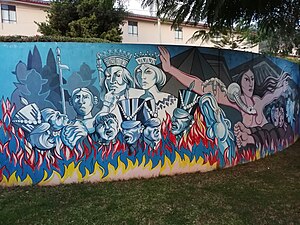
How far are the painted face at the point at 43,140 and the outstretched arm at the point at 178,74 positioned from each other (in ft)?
6.47

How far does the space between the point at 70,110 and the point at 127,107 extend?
0.82 metres

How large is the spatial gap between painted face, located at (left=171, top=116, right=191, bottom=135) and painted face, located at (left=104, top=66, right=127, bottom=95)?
970mm

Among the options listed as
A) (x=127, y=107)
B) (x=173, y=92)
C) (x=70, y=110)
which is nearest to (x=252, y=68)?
(x=173, y=92)

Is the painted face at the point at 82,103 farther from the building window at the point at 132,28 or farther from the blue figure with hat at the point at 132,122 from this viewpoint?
the building window at the point at 132,28

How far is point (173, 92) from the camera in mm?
4535

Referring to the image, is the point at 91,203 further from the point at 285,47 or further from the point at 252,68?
the point at 285,47

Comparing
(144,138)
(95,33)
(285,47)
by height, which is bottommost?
(144,138)

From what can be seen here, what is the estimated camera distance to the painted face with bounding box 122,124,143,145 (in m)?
4.31

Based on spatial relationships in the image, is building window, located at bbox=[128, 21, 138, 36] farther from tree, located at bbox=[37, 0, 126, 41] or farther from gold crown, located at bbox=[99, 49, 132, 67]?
gold crown, located at bbox=[99, 49, 132, 67]

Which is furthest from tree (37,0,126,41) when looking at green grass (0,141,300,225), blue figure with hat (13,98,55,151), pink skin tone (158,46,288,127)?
green grass (0,141,300,225)

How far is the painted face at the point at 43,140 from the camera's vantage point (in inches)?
160

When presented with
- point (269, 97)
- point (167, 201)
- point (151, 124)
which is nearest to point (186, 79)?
point (151, 124)

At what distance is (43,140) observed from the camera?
4086 mm

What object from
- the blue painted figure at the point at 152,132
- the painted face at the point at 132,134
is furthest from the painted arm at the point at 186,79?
the painted face at the point at 132,134
